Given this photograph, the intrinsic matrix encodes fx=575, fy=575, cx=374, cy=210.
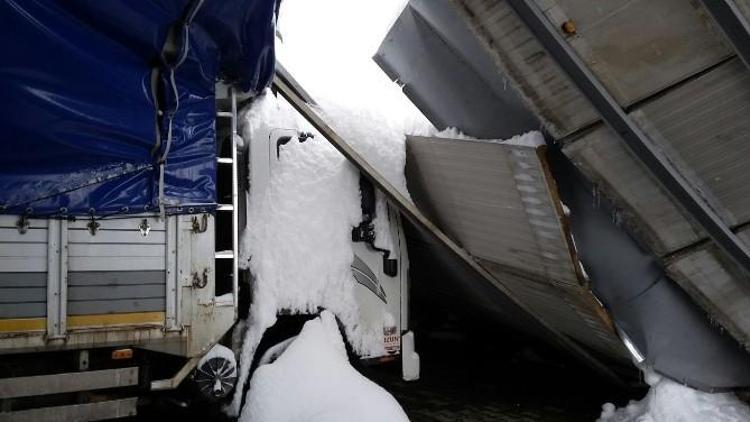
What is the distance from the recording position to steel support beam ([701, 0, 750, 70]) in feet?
9.91

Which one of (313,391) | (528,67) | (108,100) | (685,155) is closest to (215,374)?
(313,391)

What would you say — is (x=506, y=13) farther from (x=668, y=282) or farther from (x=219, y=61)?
(x=668, y=282)

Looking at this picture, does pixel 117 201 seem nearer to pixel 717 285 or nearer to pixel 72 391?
pixel 72 391

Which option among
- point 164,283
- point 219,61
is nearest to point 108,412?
point 164,283

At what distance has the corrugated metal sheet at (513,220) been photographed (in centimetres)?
402

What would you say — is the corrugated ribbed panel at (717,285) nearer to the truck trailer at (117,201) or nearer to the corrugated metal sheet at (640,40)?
the corrugated metal sheet at (640,40)

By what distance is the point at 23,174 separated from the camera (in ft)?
10.9

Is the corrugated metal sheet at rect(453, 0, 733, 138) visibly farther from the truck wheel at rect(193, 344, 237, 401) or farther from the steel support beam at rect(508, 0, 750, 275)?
the truck wheel at rect(193, 344, 237, 401)

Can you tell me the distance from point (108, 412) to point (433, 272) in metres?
3.66

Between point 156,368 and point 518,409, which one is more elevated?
point 156,368

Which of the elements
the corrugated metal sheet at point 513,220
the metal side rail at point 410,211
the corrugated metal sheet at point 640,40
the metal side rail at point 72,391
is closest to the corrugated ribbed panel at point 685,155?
the corrugated metal sheet at point 640,40

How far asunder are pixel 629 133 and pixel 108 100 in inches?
125

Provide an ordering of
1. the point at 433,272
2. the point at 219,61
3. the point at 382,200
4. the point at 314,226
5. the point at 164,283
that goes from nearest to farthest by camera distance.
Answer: the point at 164,283
the point at 219,61
the point at 314,226
the point at 382,200
the point at 433,272

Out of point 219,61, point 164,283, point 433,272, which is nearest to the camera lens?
point 164,283
